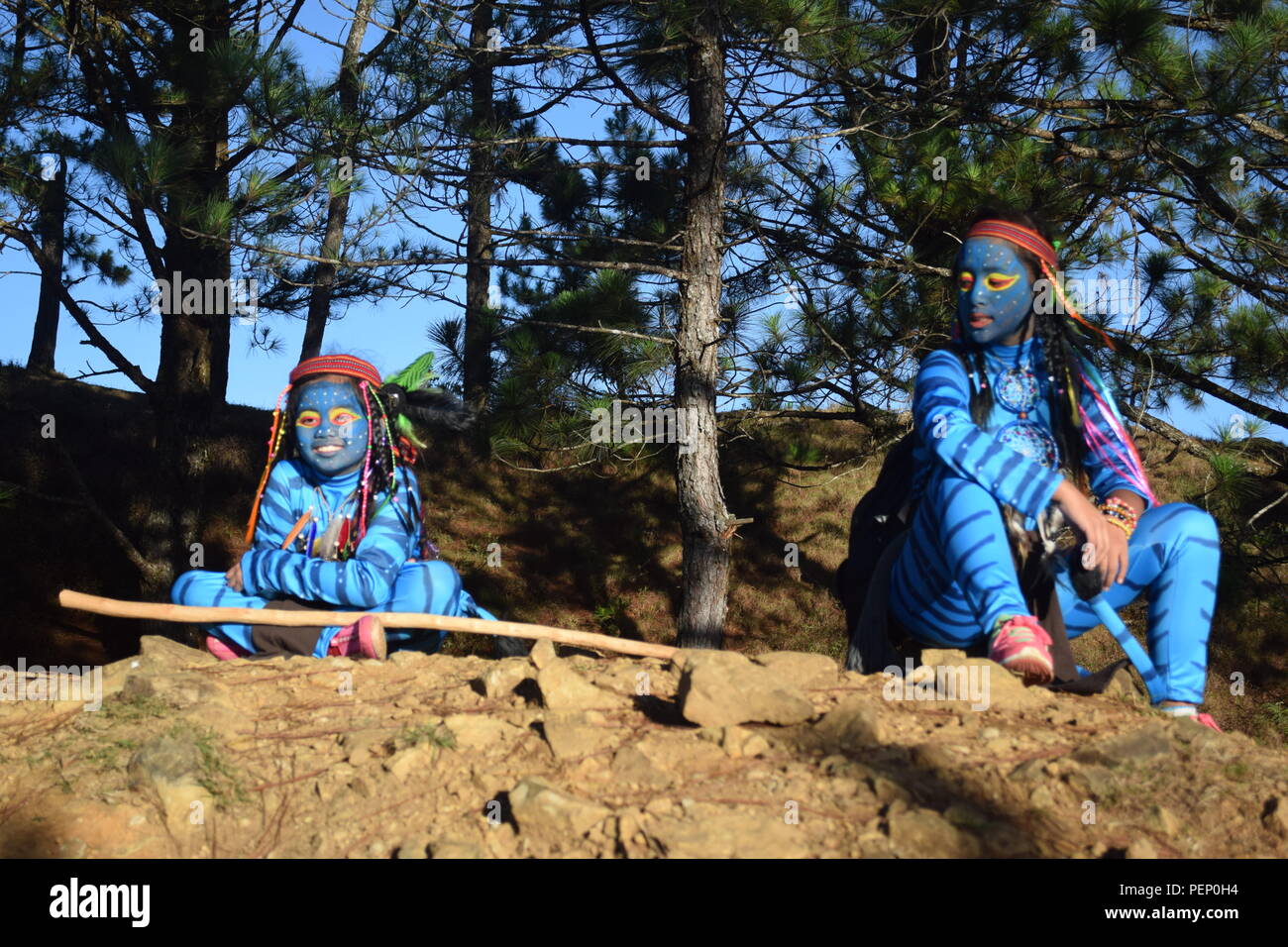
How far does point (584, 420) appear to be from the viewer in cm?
639

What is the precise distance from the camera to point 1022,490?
3.13 m

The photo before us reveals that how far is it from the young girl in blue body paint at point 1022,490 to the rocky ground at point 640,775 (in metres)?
0.22

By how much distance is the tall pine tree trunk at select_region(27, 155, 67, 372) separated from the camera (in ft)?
22.8

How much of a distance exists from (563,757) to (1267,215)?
565 cm

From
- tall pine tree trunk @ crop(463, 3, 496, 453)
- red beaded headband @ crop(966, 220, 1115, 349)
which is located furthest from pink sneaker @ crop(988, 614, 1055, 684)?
tall pine tree trunk @ crop(463, 3, 496, 453)

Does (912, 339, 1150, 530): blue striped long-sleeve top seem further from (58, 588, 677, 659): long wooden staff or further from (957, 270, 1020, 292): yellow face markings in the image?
(58, 588, 677, 659): long wooden staff

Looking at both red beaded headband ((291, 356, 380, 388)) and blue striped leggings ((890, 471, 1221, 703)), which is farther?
red beaded headband ((291, 356, 380, 388))

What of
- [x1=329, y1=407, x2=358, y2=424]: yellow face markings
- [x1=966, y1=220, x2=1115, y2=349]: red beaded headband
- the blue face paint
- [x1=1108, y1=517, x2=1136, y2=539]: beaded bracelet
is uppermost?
[x1=966, y1=220, x2=1115, y2=349]: red beaded headband

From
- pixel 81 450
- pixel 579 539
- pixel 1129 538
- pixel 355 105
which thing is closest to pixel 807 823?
pixel 1129 538

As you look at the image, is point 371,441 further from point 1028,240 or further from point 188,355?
point 188,355

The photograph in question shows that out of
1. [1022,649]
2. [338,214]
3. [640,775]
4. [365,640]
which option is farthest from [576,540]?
[640,775]

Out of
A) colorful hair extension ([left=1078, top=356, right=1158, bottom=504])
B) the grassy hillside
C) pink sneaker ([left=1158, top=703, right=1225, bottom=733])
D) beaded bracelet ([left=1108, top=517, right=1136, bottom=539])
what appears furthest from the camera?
the grassy hillside

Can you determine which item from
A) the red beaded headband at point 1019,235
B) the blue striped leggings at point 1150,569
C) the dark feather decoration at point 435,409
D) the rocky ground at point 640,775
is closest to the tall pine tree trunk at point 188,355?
the dark feather decoration at point 435,409

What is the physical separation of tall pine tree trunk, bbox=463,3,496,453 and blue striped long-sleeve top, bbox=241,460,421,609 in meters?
2.00
